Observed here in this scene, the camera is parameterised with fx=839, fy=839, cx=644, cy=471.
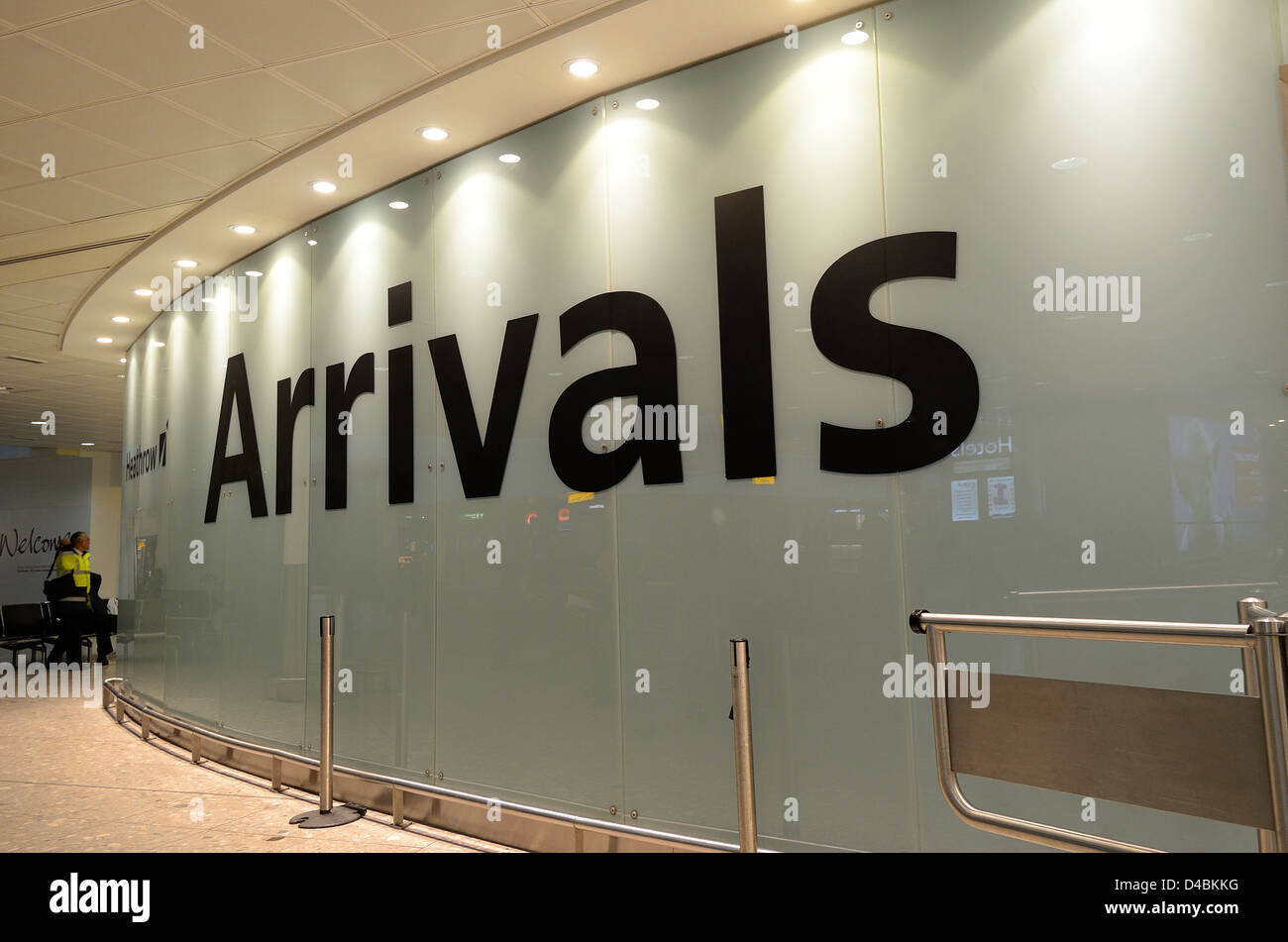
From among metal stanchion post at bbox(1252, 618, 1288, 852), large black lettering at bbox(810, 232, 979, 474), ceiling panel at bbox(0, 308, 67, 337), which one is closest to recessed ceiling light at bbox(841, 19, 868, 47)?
large black lettering at bbox(810, 232, 979, 474)

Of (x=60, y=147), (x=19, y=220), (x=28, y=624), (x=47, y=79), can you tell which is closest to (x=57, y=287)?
(x=19, y=220)

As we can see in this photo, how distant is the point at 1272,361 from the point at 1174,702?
60.9 inches

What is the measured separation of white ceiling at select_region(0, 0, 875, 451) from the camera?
3395 millimetres

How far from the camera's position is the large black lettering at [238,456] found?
18.9ft

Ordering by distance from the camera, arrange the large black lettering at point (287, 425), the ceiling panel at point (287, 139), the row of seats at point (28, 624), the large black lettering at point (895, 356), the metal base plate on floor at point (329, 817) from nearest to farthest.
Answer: the large black lettering at point (895, 356) → the metal base plate on floor at point (329, 817) → the ceiling panel at point (287, 139) → the large black lettering at point (287, 425) → the row of seats at point (28, 624)

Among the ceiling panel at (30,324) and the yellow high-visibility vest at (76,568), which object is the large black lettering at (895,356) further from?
the yellow high-visibility vest at (76,568)

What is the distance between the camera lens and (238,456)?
6000 mm

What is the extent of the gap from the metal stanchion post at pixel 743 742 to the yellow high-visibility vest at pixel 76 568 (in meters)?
11.2

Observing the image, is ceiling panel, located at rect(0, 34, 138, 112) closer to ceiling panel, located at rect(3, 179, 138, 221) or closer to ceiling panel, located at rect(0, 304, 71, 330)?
ceiling panel, located at rect(3, 179, 138, 221)

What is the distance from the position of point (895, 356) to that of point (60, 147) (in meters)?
4.57

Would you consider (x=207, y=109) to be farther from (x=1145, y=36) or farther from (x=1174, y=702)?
(x=1174, y=702)

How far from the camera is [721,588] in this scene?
345 centimetres
